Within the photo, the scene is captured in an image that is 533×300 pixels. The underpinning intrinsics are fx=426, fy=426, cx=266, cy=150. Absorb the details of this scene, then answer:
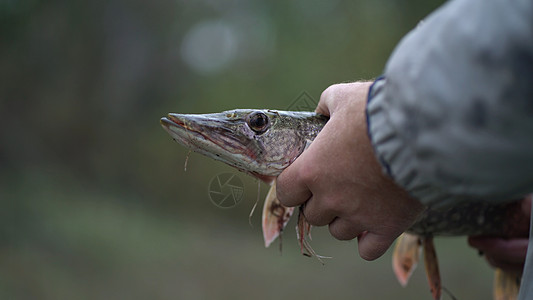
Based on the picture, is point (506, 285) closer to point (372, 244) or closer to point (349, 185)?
point (372, 244)

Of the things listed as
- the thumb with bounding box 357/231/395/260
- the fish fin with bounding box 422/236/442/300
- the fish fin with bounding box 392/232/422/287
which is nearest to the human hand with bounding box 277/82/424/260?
the thumb with bounding box 357/231/395/260

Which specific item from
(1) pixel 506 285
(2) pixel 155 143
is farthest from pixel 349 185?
(2) pixel 155 143

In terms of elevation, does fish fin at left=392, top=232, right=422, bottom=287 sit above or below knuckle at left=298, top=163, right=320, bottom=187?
below

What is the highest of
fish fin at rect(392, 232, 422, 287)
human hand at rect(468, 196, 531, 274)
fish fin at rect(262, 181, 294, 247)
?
fish fin at rect(262, 181, 294, 247)

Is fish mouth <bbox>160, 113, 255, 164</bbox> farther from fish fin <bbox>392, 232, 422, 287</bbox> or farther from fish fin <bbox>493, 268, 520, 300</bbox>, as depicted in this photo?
fish fin <bbox>493, 268, 520, 300</bbox>

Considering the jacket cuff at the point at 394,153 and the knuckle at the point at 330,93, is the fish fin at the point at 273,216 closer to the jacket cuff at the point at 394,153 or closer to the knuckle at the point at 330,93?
the knuckle at the point at 330,93

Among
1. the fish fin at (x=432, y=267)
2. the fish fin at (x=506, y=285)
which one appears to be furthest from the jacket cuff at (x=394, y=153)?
the fish fin at (x=506, y=285)

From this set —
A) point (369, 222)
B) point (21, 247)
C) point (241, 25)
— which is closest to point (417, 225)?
point (369, 222)
